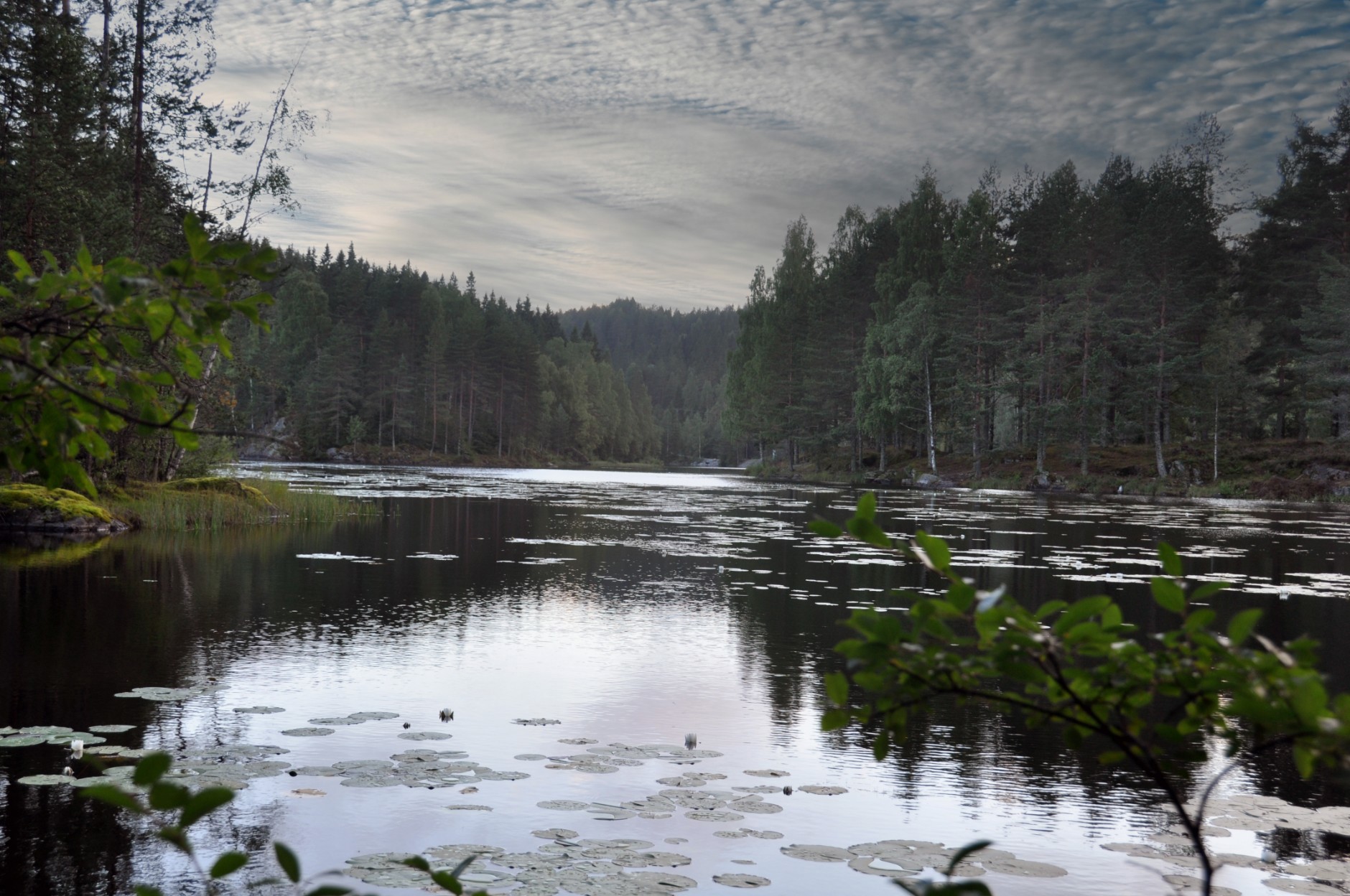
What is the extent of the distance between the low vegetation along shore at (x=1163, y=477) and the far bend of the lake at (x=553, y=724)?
2677 centimetres

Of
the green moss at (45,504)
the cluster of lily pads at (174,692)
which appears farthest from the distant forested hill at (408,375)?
the cluster of lily pads at (174,692)

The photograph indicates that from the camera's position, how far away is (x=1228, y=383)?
153 feet

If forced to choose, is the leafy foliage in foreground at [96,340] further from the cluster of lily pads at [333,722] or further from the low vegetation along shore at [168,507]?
the low vegetation along shore at [168,507]

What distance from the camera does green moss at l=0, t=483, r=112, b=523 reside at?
19.0 meters

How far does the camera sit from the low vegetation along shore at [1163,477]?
40625 mm

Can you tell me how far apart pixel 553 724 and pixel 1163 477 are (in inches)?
1716

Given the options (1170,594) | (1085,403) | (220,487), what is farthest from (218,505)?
(1085,403)

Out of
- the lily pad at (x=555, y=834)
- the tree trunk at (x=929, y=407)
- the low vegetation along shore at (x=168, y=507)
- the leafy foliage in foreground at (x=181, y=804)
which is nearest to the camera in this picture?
the leafy foliage in foreground at (x=181, y=804)

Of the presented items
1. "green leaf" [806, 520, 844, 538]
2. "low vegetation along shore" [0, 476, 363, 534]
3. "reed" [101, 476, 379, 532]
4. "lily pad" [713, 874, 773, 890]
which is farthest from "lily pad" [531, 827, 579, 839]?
"reed" [101, 476, 379, 532]

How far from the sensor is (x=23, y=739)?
6320mm

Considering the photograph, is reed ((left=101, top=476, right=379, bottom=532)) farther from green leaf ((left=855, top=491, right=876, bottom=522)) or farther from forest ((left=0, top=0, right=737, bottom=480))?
green leaf ((left=855, top=491, right=876, bottom=522))

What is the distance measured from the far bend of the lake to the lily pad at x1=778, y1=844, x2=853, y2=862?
32 millimetres

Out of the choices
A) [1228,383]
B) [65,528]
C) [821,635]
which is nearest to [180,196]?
[65,528]

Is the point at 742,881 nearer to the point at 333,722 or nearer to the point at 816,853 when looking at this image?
the point at 816,853
